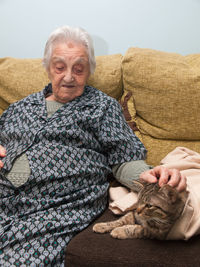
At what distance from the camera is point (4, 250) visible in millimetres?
888

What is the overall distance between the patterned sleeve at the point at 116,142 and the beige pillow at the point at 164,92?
24 cm

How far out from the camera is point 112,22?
172cm

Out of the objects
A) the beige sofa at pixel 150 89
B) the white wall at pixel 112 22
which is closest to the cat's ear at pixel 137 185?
the beige sofa at pixel 150 89

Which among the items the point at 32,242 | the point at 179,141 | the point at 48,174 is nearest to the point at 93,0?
the point at 179,141

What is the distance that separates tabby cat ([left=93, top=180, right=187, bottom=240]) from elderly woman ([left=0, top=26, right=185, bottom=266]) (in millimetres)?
47

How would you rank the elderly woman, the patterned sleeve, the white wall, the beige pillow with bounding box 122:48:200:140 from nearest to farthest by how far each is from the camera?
1. the elderly woman
2. the patterned sleeve
3. the beige pillow with bounding box 122:48:200:140
4. the white wall

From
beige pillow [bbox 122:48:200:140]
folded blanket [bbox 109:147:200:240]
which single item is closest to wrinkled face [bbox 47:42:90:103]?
beige pillow [bbox 122:48:200:140]

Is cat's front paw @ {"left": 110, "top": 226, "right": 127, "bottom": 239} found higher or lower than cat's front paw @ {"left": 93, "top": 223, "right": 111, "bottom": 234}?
higher

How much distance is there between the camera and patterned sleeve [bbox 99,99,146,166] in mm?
1177

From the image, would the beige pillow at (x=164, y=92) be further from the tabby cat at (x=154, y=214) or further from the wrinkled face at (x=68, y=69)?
the tabby cat at (x=154, y=214)

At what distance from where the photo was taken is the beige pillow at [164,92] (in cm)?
134

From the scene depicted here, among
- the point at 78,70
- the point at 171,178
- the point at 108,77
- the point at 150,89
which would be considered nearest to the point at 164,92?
the point at 150,89

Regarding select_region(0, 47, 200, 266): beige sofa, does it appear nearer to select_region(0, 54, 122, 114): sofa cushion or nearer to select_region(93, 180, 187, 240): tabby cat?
select_region(0, 54, 122, 114): sofa cushion

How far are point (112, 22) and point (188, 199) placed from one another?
128 cm
